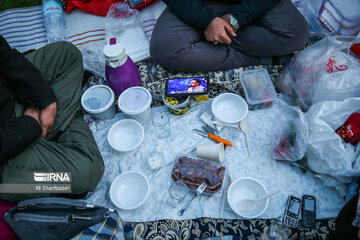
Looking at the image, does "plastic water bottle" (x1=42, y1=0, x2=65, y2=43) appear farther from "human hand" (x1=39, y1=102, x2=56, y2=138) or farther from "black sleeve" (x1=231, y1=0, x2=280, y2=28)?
"black sleeve" (x1=231, y1=0, x2=280, y2=28)

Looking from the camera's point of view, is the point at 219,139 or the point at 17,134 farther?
the point at 219,139

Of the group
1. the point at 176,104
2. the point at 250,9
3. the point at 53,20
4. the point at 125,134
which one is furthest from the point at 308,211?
the point at 53,20

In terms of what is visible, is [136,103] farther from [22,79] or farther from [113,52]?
[22,79]

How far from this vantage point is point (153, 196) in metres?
1.39

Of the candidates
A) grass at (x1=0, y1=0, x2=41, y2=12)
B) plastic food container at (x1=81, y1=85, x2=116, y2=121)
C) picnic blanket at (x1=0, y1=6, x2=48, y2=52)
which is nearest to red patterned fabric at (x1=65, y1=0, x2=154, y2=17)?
picnic blanket at (x1=0, y1=6, x2=48, y2=52)

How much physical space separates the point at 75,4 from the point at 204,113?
1392 mm

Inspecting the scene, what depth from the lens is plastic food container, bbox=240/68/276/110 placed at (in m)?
1.60

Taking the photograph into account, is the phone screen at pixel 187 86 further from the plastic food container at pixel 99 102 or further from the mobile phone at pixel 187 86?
the plastic food container at pixel 99 102

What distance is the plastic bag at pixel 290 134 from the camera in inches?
52.4

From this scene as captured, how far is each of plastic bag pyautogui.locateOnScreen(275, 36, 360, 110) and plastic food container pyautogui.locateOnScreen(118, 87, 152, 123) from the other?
2.94 ft

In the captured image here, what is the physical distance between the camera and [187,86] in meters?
1.61

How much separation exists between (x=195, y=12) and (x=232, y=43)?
1.05ft

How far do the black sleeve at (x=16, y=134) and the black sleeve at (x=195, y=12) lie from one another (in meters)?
1.09

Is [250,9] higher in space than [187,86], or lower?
higher
